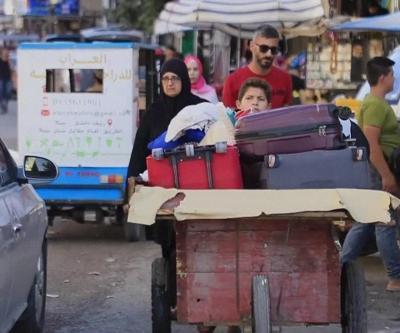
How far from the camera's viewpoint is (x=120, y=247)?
35.6ft

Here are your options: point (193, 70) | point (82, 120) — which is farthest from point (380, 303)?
point (193, 70)

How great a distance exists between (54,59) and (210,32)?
6685mm

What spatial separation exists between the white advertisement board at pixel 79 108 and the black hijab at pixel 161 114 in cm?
355

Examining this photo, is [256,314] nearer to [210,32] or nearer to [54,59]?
[54,59]

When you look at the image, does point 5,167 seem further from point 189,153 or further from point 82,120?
point 82,120

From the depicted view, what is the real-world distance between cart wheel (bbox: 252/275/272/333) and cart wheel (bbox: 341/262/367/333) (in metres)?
0.55

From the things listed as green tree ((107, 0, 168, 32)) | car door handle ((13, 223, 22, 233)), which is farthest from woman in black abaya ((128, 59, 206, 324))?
green tree ((107, 0, 168, 32))

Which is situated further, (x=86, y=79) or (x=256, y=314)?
(x=86, y=79)

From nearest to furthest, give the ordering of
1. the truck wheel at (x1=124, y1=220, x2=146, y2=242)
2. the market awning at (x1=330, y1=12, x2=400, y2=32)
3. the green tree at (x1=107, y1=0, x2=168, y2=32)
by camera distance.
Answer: the market awning at (x1=330, y1=12, x2=400, y2=32) < the truck wheel at (x1=124, y1=220, x2=146, y2=242) < the green tree at (x1=107, y1=0, x2=168, y2=32)

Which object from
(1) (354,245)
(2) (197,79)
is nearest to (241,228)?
(1) (354,245)

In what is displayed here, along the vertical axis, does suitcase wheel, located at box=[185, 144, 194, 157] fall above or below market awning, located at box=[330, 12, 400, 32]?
below

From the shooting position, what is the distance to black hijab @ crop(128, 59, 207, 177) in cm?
694

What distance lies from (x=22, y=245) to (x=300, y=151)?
66.1 inches

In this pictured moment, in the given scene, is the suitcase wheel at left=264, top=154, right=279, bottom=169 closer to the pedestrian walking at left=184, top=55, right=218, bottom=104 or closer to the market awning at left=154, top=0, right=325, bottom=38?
the pedestrian walking at left=184, top=55, right=218, bottom=104
